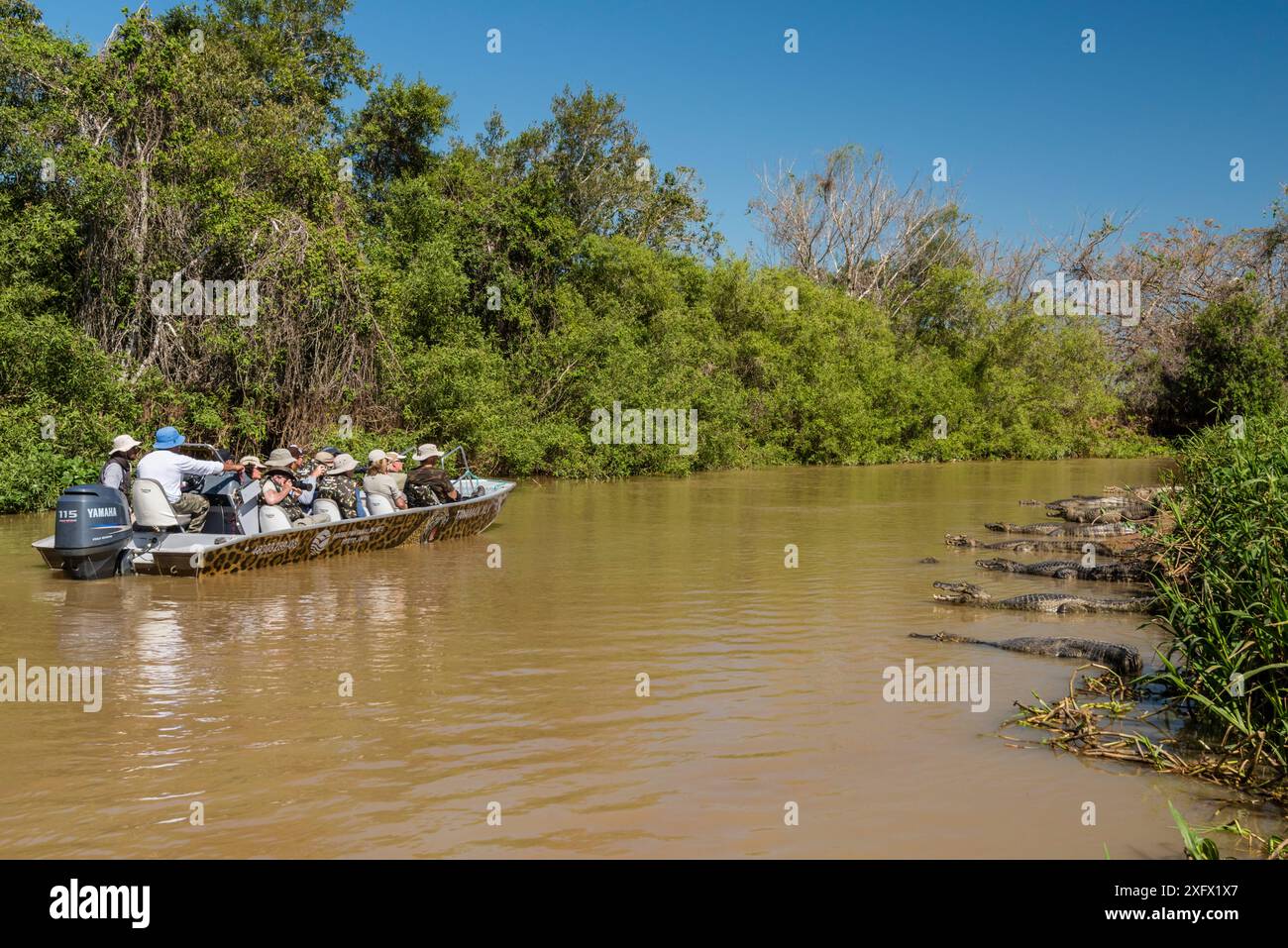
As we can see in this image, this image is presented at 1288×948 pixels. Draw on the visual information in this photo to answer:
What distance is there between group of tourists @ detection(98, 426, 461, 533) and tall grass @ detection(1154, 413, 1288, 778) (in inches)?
371

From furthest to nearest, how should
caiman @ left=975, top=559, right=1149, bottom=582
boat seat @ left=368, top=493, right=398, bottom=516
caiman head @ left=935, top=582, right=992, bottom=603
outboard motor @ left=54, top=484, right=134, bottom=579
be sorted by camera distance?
boat seat @ left=368, top=493, right=398, bottom=516 → caiman @ left=975, top=559, right=1149, bottom=582 → outboard motor @ left=54, top=484, right=134, bottom=579 → caiman head @ left=935, top=582, right=992, bottom=603

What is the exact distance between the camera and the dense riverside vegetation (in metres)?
19.6

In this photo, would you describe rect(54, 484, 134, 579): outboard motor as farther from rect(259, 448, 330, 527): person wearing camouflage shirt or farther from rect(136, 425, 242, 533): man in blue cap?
rect(259, 448, 330, 527): person wearing camouflage shirt

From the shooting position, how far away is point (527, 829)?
4949 millimetres

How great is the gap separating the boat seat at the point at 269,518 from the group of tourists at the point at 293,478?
70mm

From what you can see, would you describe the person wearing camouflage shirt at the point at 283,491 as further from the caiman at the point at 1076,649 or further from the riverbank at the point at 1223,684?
the riverbank at the point at 1223,684

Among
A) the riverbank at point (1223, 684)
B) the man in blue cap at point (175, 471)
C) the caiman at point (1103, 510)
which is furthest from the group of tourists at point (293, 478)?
the caiman at point (1103, 510)

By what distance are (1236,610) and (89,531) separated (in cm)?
1039

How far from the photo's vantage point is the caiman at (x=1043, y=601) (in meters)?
10.2

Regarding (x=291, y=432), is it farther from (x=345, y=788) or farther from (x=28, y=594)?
(x=345, y=788)

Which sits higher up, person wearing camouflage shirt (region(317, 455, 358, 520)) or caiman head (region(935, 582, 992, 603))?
person wearing camouflage shirt (region(317, 455, 358, 520))

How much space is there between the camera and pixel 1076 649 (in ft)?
27.1

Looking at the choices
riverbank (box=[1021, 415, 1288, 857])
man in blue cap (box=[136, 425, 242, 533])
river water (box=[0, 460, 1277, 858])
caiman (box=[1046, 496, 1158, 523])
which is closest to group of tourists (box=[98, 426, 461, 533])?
man in blue cap (box=[136, 425, 242, 533])

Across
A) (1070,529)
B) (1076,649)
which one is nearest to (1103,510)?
(1070,529)
